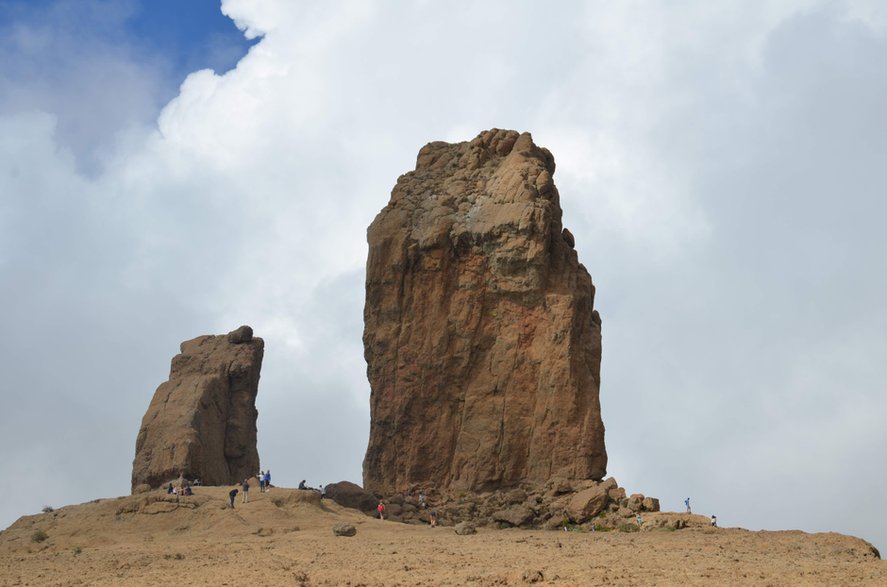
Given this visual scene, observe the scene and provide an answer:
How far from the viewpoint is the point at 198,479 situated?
40875 mm

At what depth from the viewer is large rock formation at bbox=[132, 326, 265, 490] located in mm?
41250

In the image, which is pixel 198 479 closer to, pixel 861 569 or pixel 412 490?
pixel 412 490

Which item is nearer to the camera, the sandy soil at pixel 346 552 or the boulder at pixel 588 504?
the sandy soil at pixel 346 552

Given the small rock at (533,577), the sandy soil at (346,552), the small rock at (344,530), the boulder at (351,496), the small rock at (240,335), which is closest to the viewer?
the small rock at (533,577)

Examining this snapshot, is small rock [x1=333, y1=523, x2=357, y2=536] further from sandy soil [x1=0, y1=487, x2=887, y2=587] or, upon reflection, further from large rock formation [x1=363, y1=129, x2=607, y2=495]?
large rock formation [x1=363, y1=129, x2=607, y2=495]

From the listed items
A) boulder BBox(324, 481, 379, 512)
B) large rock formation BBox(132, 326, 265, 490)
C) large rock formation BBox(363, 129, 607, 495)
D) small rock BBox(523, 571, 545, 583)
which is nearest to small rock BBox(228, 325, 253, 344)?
large rock formation BBox(132, 326, 265, 490)

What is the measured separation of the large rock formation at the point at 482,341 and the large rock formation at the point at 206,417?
6.44 meters

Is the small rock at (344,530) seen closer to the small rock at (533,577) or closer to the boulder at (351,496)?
the boulder at (351,496)

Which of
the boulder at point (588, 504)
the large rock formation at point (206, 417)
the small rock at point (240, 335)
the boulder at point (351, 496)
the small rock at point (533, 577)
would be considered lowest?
the small rock at point (533, 577)

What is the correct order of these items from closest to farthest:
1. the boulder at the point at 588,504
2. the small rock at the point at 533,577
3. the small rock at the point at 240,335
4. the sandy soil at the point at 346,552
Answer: the small rock at the point at 533,577 → the sandy soil at the point at 346,552 → the boulder at the point at 588,504 → the small rock at the point at 240,335

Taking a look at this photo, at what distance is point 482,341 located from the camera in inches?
1570

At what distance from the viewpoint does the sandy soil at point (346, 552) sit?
912 inches

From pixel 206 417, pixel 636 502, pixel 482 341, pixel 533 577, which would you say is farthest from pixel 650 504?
pixel 206 417

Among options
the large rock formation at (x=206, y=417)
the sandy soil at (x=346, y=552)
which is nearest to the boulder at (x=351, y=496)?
the sandy soil at (x=346, y=552)
